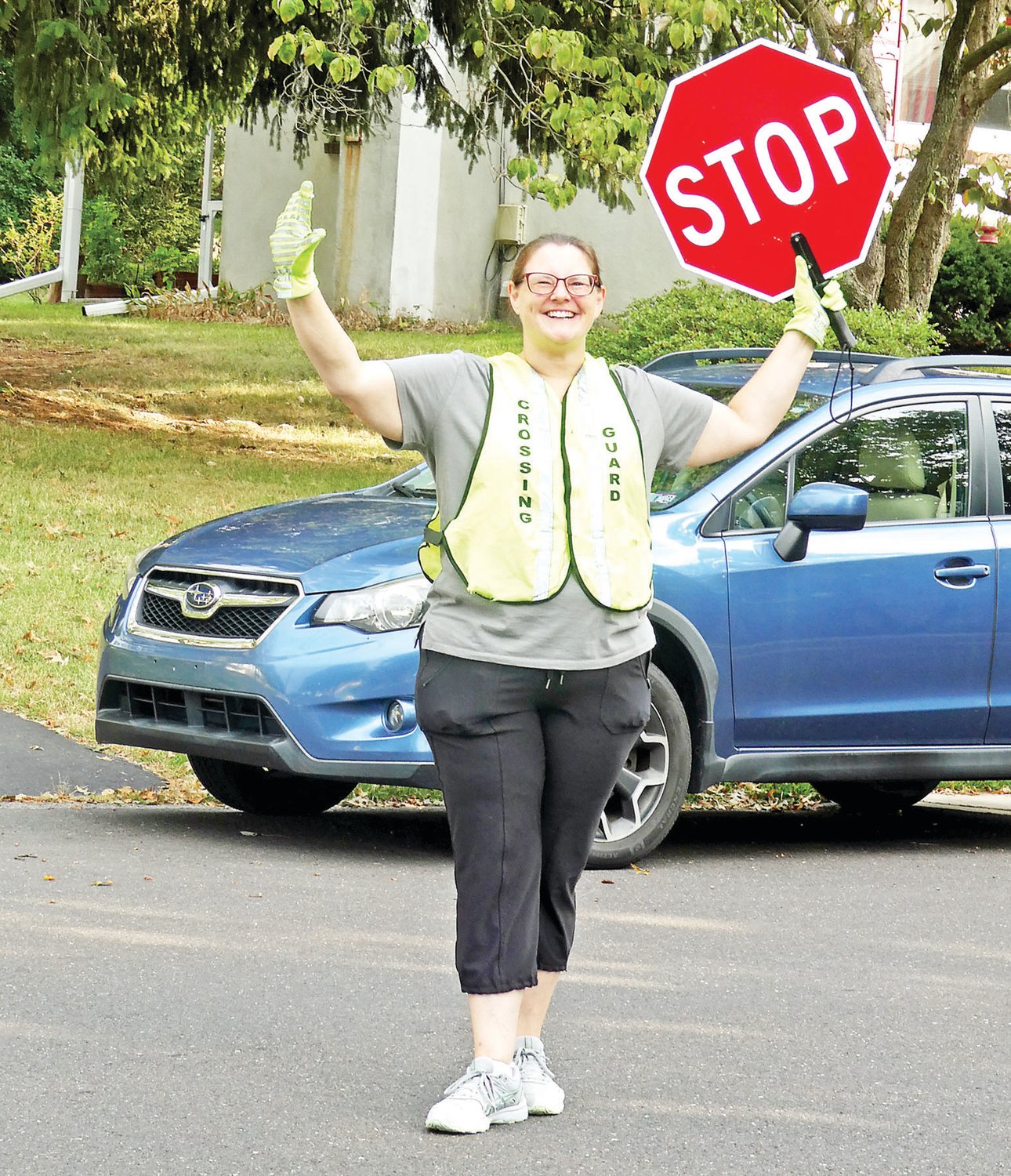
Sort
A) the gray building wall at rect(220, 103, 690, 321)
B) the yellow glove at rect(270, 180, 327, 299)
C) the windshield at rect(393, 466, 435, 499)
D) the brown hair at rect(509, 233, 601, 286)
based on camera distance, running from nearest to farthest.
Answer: the yellow glove at rect(270, 180, 327, 299), the brown hair at rect(509, 233, 601, 286), the windshield at rect(393, 466, 435, 499), the gray building wall at rect(220, 103, 690, 321)

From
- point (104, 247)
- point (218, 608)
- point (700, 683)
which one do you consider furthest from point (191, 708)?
point (104, 247)

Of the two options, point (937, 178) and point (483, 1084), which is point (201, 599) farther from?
point (937, 178)

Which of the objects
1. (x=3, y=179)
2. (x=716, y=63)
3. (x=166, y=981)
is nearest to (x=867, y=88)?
(x=716, y=63)

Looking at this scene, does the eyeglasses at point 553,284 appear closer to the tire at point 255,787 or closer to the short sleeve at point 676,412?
the short sleeve at point 676,412

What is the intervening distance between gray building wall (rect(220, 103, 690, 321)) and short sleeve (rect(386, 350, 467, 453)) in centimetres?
2564

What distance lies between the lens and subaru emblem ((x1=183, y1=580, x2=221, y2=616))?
659 centimetres

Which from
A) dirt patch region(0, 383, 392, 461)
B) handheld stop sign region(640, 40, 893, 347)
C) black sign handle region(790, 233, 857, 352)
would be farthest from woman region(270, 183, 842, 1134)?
dirt patch region(0, 383, 392, 461)

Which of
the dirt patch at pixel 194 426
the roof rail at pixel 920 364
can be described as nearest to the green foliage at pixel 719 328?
the dirt patch at pixel 194 426

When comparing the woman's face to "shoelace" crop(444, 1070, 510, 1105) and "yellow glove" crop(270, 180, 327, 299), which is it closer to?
"yellow glove" crop(270, 180, 327, 299)

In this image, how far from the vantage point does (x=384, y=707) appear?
6.38 metres

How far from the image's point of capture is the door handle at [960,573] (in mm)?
6812

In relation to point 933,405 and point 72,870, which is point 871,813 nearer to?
point 933,405

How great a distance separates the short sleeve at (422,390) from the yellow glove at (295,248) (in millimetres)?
270

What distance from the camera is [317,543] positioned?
6.79 m
